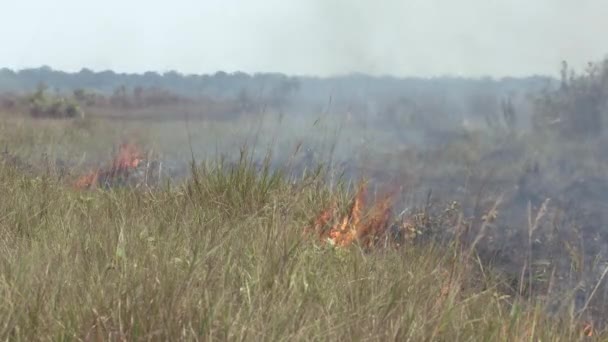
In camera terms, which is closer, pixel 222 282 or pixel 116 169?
pixel 222 282

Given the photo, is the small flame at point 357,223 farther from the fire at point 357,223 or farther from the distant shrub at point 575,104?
the distant shrub at point 575,104

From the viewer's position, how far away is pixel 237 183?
4.90m

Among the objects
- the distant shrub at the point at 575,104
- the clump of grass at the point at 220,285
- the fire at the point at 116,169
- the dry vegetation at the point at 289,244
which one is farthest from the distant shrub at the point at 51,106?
the clump of grass at the point at 220,285

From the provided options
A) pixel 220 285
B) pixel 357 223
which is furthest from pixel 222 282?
pixel 357 223

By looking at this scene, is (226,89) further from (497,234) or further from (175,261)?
(175,261)

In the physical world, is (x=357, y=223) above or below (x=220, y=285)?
below

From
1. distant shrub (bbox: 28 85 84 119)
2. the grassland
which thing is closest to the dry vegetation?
the grassland

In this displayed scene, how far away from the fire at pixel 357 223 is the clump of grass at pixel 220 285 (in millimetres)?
214

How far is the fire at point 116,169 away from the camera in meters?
6.10

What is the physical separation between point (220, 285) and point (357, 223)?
2046 millimetres

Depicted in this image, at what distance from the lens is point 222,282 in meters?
2.71

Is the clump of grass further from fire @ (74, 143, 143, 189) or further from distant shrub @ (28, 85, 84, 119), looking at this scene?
distant shrub @ (28, 85, 84, 119)

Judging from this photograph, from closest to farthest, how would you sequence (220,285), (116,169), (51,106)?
(220,285) < (116,169) < (51,106)

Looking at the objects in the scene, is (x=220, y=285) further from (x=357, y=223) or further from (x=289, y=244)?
(x=357, y=223)
